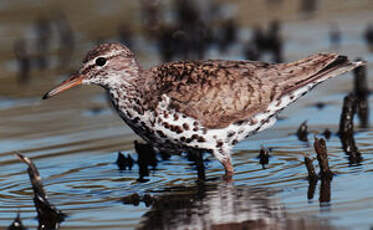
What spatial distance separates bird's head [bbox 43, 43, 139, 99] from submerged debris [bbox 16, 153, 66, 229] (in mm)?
2297

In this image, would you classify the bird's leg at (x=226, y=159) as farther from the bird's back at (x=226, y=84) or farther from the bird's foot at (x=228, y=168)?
the bird's back at (x=226, y=84)

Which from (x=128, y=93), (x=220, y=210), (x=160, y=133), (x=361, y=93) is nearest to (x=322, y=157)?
(x=220, y=210)

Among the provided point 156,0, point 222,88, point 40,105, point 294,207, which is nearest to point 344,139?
point 222,88

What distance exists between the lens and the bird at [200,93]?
1005 centimetres

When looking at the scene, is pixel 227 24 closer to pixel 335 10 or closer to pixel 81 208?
pixel 335 10

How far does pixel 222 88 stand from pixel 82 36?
32.6 feet

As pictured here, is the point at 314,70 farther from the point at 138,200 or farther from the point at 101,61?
the point at 138,200

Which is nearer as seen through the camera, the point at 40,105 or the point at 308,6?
the point at 40,105

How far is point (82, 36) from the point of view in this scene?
1962 cm

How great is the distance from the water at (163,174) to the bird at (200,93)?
550 millimetres

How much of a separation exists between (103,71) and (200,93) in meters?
1.34

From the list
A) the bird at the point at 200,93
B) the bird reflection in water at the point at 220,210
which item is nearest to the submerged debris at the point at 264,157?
the bird at the point at 200,93

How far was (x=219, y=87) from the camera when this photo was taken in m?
10.3

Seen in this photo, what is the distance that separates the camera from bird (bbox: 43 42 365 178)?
1005 cm
